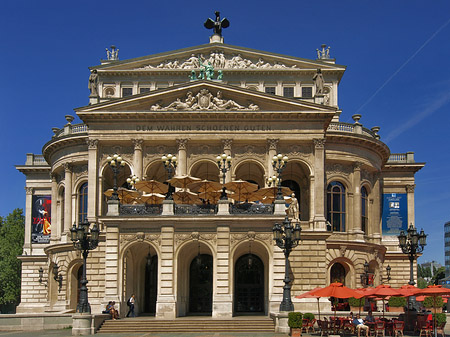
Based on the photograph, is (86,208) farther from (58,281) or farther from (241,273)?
(241,273)

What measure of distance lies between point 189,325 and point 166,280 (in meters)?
3.98

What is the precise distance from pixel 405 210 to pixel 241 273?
2360 centimetres

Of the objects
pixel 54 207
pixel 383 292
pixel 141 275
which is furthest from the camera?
pixel 54 207

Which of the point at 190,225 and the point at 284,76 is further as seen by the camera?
the point at 284,76

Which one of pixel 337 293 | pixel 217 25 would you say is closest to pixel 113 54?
pixel 217 25

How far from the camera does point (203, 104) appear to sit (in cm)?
5481

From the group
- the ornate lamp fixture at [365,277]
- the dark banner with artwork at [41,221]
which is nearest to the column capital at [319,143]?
the ornate lamp fixture at [365,277]

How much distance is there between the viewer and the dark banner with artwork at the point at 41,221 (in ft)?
223

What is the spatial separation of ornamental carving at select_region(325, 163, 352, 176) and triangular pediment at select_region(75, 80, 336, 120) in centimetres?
715

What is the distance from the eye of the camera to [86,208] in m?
59.8

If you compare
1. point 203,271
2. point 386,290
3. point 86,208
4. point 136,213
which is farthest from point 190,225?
point 86,208

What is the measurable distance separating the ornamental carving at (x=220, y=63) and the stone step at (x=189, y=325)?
31059mm

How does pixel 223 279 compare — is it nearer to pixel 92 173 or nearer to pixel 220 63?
pixel 92 173

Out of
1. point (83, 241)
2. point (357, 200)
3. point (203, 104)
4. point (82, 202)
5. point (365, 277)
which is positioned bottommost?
point (365, 277)
